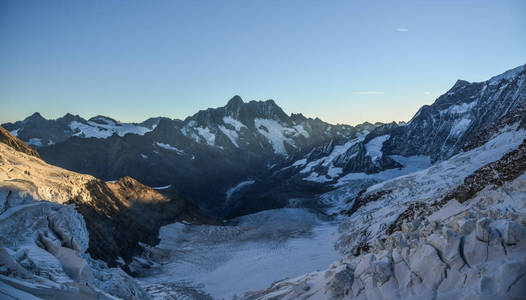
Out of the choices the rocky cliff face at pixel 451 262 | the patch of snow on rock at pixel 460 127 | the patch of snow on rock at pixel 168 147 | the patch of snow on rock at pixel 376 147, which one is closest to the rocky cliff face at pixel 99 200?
the rocky cliff face at pixel 451 262

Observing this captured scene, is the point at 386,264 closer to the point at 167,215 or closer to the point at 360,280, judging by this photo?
the point at 360,280

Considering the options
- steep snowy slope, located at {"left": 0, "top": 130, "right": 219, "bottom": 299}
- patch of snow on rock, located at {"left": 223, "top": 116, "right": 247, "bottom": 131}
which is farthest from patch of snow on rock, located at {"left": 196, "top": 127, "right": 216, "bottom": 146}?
steep snowy slope, located at {"left": 0, "top": 130, "right": 219, "bottom": 299}

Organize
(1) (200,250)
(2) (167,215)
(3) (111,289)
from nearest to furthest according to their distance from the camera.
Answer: (3) (111,289)
(1) (200,250)
(2) (167,215)

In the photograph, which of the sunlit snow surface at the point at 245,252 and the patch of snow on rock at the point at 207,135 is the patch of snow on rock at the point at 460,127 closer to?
the sunlit snow surface at the point at 245,252

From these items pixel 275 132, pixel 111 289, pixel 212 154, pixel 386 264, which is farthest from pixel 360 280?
pixel 275 132

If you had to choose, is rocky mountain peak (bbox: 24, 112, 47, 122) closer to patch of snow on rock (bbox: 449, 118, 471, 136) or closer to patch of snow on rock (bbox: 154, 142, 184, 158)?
patch of snow on rock (bbox: 154, 142, 184, 158)

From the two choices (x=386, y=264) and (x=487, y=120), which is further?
(x=487, y=120)
